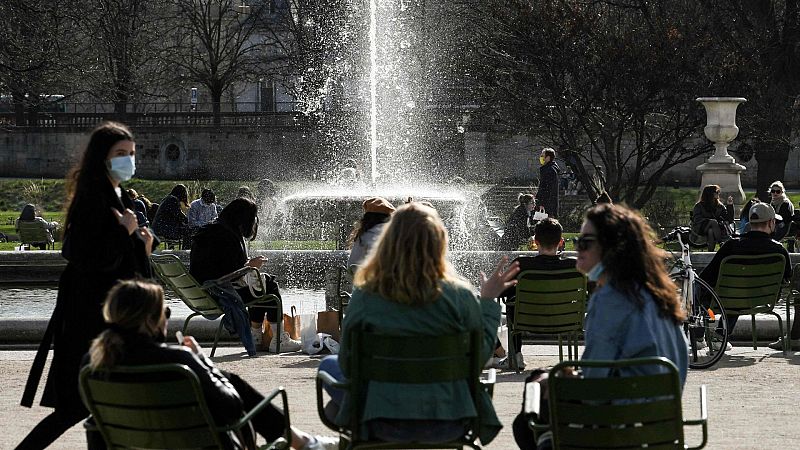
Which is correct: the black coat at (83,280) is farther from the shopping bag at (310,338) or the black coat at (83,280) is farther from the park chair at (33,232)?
the park chair at (33,232)

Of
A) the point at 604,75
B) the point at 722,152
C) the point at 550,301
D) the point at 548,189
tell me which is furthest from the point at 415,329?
the point at 604,75

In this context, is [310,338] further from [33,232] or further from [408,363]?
[33,232]

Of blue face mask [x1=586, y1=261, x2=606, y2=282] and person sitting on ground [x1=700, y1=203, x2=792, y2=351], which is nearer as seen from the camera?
blue face mask [x1=586, y1=261, x2=606, y2=282]

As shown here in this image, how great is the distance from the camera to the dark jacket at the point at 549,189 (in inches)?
986

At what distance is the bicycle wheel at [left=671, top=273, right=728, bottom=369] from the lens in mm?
10812

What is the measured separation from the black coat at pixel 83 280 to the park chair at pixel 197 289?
4.25 m

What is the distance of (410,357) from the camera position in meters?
5.70

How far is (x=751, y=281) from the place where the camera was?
11227 mm

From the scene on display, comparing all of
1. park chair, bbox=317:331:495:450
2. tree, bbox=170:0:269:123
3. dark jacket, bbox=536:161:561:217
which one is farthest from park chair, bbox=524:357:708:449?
tree, bbox=170:0:269:123

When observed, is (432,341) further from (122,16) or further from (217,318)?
(122,16)

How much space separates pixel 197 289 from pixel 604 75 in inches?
982

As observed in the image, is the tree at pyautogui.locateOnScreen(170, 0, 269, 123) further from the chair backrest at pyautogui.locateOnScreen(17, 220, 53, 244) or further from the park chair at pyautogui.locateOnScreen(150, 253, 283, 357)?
the park chair at pyautogui.locateOnScreen(150, 253, 283, 357)

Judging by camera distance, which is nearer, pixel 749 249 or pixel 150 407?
pixel 150 407

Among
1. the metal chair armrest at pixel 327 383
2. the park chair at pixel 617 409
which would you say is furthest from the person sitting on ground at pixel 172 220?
the park chair at pixel 617 409
